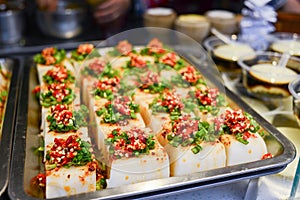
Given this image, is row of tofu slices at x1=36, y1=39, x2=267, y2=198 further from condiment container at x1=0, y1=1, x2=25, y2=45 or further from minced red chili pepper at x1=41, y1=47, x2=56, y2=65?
condiment container at x1=0, y1=1, x2=25, y2=45

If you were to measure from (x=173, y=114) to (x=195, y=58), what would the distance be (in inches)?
24.6

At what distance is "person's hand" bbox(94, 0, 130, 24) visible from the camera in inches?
134

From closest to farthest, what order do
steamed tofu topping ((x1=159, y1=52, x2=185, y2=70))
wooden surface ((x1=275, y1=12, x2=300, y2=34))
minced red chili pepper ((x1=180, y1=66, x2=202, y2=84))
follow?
minced red chili pepper ((x1=180, y1=66, x2=202, y2=84)) < steamed tofu topping ((x1=159, y1=52, x2=185, y2=70)) < wooden surface ((x1=275, y1=12, x2=300, y2=34))

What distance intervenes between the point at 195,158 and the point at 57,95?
2.59ft

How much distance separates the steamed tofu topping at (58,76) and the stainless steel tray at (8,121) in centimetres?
18

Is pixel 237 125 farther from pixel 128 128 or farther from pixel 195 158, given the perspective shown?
pixel 128 128

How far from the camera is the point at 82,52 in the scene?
7.84 feet

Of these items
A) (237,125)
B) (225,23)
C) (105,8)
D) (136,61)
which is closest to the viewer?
(237,125)

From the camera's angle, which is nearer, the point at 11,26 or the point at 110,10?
the point at 11,26

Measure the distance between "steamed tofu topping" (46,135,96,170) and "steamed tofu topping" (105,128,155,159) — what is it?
0.09 metres

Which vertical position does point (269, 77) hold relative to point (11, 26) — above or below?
above

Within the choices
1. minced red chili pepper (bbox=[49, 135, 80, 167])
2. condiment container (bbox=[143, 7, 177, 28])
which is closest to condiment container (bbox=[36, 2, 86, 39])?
condiment container (bbox=[143, 7, 177, 28])

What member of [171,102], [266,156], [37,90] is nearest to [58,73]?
[37,90]

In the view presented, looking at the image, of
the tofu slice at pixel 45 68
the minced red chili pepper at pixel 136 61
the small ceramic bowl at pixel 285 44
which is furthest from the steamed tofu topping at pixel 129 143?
the small ceramic bowl at pixel 285 44
